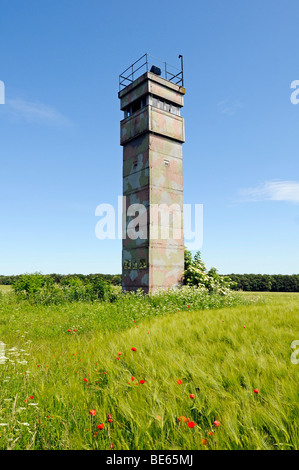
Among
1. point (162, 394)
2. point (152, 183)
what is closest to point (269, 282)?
point (152, 183)

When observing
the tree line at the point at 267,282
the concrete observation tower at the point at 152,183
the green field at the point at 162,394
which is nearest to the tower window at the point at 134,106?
the concrete observation tower at the point at 152,183

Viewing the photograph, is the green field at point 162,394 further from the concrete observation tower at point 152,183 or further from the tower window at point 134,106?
the tower window at point 134,106

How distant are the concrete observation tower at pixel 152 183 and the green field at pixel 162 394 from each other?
10.4 meters

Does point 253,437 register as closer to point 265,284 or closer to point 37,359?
point 37,359

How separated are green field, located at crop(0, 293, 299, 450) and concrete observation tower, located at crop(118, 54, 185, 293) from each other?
10421 millimetres

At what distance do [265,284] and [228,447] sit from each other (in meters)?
48.1

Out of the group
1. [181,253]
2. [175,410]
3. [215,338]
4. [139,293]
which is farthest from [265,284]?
[175,410]

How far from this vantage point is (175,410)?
3.38m

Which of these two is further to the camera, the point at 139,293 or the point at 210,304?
the point at 139,293

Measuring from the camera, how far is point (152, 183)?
17609mm

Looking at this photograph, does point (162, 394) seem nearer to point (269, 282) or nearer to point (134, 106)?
point (134, 106)

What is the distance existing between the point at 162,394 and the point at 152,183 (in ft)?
48.2

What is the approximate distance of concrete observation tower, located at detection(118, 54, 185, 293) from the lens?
1734 cm

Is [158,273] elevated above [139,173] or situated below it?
below
